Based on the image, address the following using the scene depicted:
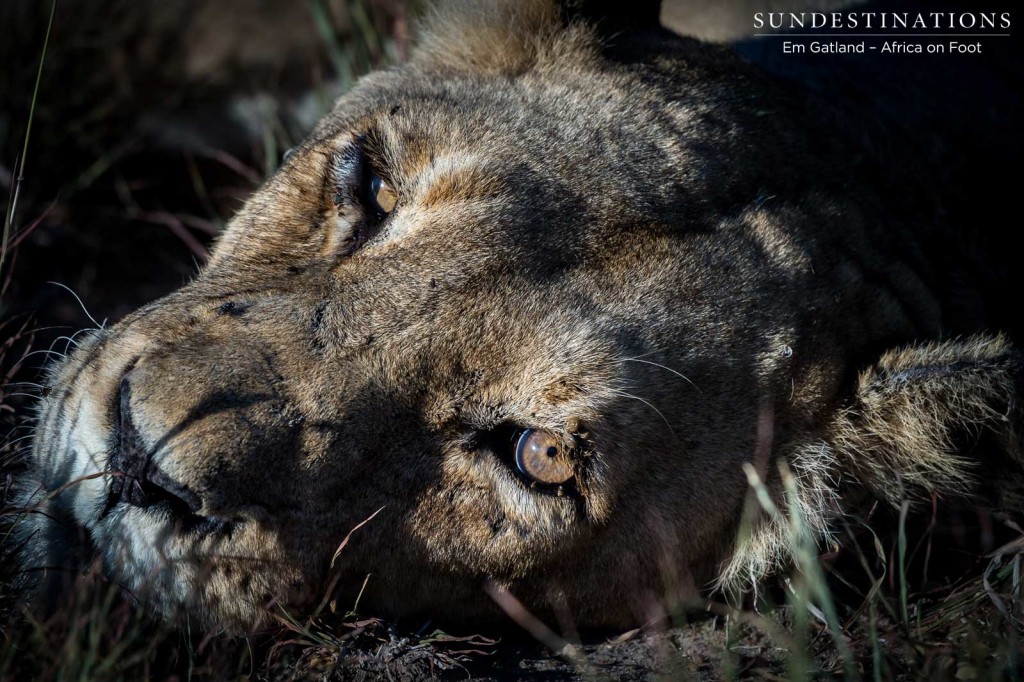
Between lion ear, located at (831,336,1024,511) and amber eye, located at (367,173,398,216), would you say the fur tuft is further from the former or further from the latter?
lion ear, located at (831,336,1024,511)

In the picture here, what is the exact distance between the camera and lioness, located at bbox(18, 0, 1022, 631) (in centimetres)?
228

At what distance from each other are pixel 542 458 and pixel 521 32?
140 cm

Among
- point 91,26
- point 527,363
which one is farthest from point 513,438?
point 91,26

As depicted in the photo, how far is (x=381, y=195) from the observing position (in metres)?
2.72

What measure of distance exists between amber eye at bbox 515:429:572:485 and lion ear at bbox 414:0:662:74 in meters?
1.21

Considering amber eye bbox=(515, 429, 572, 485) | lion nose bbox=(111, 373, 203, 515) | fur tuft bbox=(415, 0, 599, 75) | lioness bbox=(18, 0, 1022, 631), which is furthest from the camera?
fur tuft bbox=(415, 0, 599, 75)

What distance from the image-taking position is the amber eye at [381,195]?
8.86ft

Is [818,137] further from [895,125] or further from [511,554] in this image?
[511,554]

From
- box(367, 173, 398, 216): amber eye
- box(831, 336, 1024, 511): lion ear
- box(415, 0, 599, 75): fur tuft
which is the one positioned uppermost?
box(415, 0, 599, 75): fur tuft

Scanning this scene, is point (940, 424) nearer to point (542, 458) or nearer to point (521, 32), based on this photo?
point (542, 458)

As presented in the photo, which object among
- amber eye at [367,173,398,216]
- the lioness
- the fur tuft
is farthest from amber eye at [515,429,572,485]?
the fur tuft

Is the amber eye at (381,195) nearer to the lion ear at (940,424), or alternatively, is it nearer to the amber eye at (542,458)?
A: the amber eye at (542,458)

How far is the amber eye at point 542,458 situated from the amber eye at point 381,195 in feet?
2.45

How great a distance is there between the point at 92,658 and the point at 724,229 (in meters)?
1.85
